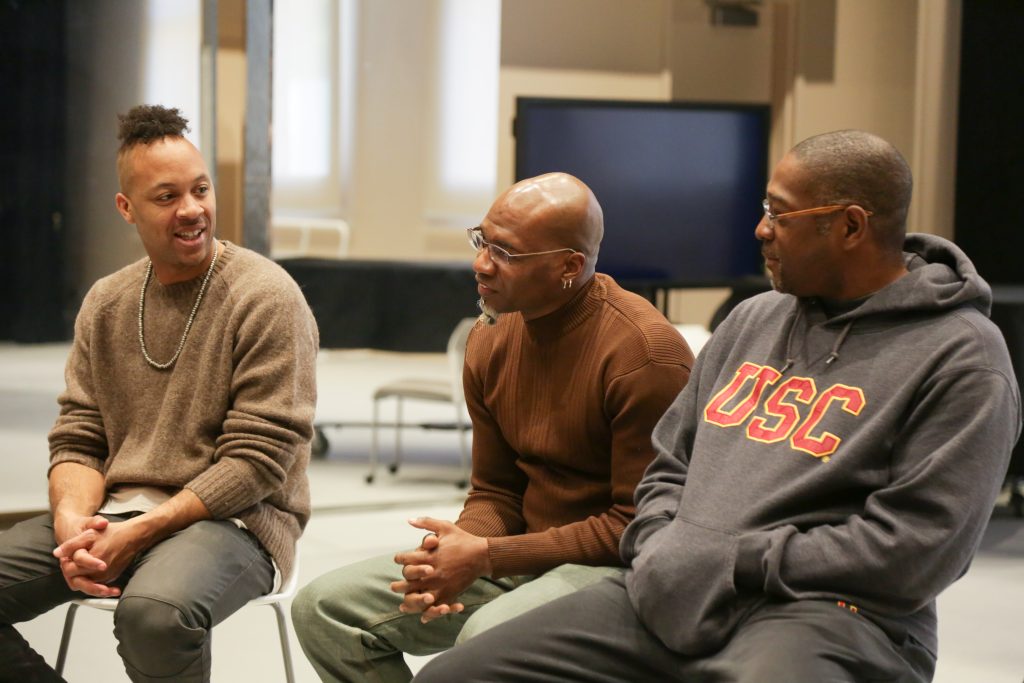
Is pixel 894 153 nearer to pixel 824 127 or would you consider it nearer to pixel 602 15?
pixel 602 15

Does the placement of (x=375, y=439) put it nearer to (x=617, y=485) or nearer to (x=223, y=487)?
(x=223, y=487)

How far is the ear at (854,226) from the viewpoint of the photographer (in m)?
1.82

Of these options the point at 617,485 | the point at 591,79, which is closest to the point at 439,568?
the point at 617,485

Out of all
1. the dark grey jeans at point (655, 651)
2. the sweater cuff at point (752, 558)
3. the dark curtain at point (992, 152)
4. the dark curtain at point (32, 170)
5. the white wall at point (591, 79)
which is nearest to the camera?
the dark grey jeans at point (655, 651)

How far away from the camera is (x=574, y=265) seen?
2.10 m

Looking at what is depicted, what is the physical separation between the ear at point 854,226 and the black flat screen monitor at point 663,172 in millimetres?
3054

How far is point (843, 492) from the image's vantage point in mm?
1751

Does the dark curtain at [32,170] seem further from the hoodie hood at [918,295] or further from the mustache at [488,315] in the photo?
the hoodie hood at [918,295]

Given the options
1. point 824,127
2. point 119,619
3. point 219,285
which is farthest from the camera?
point 824,127

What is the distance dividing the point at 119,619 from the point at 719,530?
991 millimetres

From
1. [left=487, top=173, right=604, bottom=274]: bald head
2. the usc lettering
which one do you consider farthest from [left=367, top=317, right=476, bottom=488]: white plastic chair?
the usc lettering

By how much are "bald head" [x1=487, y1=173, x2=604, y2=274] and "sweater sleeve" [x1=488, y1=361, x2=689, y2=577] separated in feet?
0.71

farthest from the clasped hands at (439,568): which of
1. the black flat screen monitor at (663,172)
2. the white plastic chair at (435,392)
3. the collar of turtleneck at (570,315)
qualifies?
the black flat screen monitor at (663,172)

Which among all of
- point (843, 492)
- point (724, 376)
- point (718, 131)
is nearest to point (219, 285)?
point (724, 376)
